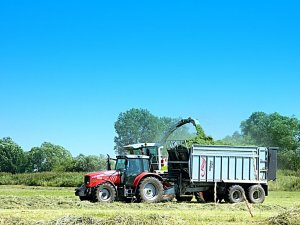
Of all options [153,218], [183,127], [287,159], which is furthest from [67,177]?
[153,218]

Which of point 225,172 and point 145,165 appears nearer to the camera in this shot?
point 145,165

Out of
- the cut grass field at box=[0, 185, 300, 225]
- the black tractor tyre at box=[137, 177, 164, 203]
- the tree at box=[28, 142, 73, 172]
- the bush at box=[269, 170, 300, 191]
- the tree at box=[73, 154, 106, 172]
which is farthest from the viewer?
the tree at box=[28, 142, 73, 172]

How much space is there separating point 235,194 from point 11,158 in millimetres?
73047

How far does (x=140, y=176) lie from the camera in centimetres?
2556

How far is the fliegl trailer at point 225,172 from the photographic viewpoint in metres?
26.6

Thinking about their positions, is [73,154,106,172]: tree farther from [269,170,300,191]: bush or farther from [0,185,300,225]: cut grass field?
[0,185,300,225]: cut grass field

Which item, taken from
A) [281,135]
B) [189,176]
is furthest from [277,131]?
[189,176]

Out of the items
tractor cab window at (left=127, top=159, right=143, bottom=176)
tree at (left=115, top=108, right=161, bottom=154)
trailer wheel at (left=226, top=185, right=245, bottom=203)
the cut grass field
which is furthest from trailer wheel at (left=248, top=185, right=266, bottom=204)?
tree at (left=115, top=108, right=161, bottom=154)

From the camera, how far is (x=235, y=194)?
26703 mm

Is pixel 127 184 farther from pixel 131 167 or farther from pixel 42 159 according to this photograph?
pixel 42 159

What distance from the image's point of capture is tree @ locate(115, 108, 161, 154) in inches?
3654

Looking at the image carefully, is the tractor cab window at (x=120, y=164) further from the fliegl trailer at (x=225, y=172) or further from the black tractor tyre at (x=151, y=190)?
the fliegl trailer at (x=225, y=172)

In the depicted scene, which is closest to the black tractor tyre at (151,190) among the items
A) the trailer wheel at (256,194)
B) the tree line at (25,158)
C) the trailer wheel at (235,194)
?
the trailer wheel at (235,194)

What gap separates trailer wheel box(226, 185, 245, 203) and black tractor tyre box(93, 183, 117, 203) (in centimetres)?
510
